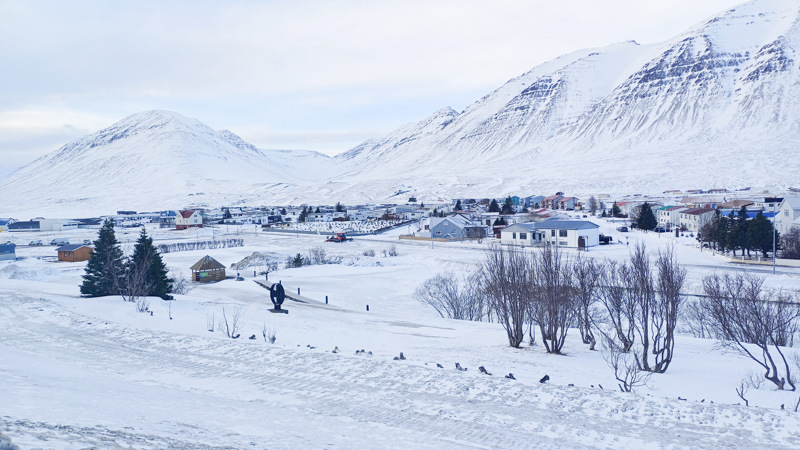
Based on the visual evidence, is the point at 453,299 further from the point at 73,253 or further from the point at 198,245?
the point at 198,245

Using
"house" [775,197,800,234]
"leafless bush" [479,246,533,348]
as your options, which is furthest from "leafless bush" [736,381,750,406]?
"house" [775,197,800,234]

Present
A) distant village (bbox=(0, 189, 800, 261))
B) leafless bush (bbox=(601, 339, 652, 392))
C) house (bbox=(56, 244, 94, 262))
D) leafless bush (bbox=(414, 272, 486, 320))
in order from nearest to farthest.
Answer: leafless bush (bbox=(601, 339, 652, 392)) → leafless bush (bbox=(414, 272, 486, 320)) → distant village (bbox=(0, 189, 800, 261)) → house (bbox=(56, 244, 94, 262))

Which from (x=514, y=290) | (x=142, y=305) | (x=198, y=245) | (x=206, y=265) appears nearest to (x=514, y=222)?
(x=198, y=245)

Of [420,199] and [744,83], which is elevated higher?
[744,83]

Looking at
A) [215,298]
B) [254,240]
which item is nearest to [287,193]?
[254,240]

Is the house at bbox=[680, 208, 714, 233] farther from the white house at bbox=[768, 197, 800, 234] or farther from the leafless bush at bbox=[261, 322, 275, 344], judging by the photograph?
the leafless bush at bbox=[261, 322, 275, 344]

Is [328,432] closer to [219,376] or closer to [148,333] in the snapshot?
[219,376]

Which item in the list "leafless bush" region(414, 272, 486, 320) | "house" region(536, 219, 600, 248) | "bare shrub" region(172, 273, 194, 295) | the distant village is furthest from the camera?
the distant village
